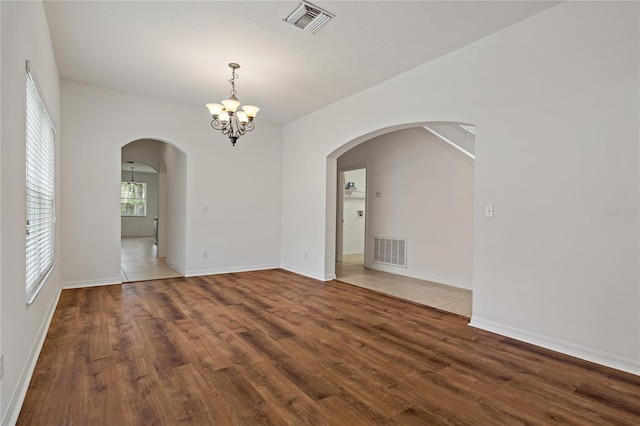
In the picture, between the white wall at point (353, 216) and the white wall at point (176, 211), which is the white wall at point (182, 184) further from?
the white wall at point (353, 216)

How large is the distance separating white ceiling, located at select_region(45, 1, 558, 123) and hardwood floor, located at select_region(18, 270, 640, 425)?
291cm

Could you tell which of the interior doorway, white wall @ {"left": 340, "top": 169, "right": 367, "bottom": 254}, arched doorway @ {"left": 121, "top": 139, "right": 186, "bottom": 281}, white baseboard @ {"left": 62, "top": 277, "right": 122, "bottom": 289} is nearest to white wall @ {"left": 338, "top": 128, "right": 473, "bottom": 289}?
the interior doorway

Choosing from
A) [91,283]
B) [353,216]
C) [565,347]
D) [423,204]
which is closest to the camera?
[565,347]

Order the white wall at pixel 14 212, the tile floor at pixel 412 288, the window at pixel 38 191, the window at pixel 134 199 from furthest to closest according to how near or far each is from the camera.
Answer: the window at pixel 134 199
the tile floor at pixel 412 288
the window at pixel 38 191
the white wall at pixel 14 212

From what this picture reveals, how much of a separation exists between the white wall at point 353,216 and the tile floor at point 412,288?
6.93 ft

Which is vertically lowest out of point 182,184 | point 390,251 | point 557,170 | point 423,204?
point 390,251

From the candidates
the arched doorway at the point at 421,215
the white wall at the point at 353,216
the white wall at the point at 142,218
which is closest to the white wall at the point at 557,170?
the arched doorway at the point at 421,215

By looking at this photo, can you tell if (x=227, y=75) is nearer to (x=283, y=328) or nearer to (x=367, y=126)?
(x=367, y=126)

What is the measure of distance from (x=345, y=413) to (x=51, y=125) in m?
4.08

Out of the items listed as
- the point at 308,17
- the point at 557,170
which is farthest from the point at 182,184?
the point at 557,170

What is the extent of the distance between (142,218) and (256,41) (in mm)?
12416

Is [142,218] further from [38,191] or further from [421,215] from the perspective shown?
[421,215]

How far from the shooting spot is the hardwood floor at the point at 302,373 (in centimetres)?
188

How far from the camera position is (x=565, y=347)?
2734mm
